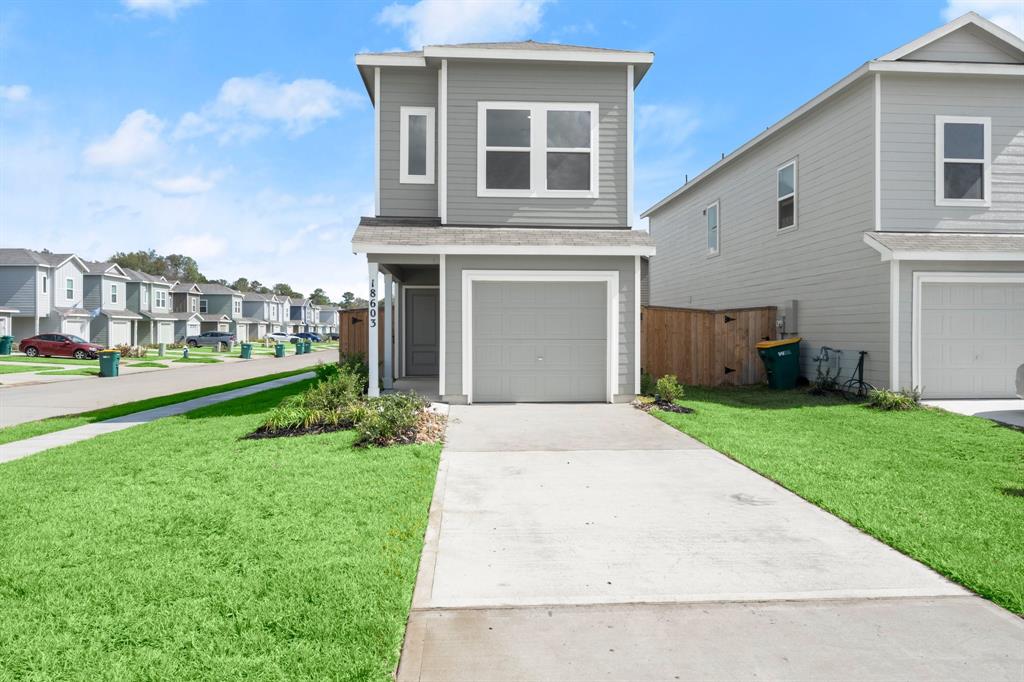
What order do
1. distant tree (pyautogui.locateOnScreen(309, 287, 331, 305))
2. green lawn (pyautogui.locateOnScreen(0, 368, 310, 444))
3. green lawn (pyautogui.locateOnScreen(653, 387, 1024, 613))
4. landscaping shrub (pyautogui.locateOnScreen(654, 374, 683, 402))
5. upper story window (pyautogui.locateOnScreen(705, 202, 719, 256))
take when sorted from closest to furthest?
green lawn (pyautogui.locateOnScreen(653, 387, 1024, 613)), green lawn (pyautogui.locateOnScreen(0, 368, 310, 444)), landscaping shrub (pyautogui.locateOnScreen(654, 374, 683, 402)), upper story window (pyautogui.locateOnScreen(705, 202, 719, 256)), distant tree (pyautogui.locateOnScreen(309, 287, 331, 305))

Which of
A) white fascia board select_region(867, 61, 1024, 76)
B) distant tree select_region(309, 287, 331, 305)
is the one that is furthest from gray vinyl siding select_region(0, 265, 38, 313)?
distant tree select_region(309, 287, 331, 305)

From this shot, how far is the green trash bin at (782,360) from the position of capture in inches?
549

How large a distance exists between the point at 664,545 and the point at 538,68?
10387 millimetres

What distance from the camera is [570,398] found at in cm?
1178

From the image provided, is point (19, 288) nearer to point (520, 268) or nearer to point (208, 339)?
point (208, 339)

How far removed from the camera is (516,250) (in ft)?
36.6

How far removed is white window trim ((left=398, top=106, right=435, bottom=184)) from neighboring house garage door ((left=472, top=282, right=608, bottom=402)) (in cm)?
311

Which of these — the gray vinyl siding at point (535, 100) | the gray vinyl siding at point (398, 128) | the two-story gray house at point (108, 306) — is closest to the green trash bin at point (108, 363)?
the gray vinyl siding at point (398, 128)

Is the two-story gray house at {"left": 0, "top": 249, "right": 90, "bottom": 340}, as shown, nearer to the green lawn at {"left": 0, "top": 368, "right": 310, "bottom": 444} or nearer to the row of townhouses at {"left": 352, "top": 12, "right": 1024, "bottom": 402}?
the green lawn at {"left": 0, "top": 368, "right": 310, "bottom": 444}

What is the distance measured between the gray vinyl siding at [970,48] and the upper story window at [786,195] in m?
3.50

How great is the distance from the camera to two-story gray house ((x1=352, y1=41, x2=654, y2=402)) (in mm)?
11508

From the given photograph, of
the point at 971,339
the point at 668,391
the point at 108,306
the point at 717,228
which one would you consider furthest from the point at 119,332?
the point at 971,339

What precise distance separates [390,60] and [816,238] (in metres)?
10.6

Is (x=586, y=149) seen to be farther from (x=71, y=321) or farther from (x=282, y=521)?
(x=71, y=321)
